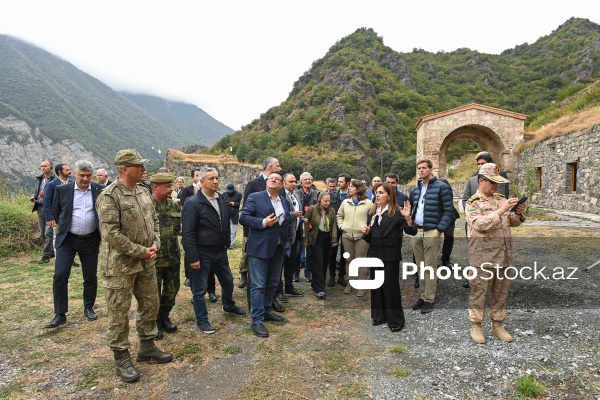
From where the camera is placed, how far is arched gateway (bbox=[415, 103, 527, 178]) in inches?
752

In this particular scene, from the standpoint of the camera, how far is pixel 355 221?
5.12 m

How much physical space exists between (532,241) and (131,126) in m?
79.1

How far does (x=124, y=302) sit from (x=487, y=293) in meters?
3.39

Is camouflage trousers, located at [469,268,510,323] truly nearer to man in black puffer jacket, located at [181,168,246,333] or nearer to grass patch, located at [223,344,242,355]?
grass patch, located at [223,344,242,355]

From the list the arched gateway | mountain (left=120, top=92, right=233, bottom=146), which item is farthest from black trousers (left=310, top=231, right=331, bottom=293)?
mountain (left=120, top=92, right=233, bottom=146)

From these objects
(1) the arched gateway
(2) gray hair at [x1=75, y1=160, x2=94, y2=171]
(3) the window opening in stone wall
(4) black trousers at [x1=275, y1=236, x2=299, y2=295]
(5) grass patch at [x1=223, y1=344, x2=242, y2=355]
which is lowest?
(5) grass patch at [x1=223, y1=344, x2=242, y2=355]

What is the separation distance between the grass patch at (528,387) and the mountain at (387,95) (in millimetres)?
37327

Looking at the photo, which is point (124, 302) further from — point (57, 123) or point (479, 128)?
point (57, 123)

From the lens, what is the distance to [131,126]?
241ft

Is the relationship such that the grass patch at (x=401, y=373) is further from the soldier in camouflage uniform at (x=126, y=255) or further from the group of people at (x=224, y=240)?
the soldier in camouflage uniform at (x=126, y=255)

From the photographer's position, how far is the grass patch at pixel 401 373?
9.39 feet

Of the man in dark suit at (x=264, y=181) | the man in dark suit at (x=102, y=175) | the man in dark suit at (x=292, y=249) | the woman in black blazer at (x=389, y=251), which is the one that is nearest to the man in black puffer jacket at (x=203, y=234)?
the man in dark suit at (x=264, y=181)

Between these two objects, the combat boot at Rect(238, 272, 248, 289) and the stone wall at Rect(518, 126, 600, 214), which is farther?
the stone wall at Rect(518, 126, 600, 214)

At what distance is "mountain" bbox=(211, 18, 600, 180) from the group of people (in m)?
35.2
